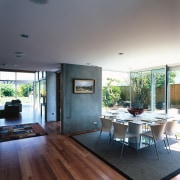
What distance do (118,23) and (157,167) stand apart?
108 inches

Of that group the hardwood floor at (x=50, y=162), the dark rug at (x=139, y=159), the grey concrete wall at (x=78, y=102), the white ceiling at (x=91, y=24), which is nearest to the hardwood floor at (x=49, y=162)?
the hardwood floor at (x=50, y=162)

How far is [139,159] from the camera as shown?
10.1 ft

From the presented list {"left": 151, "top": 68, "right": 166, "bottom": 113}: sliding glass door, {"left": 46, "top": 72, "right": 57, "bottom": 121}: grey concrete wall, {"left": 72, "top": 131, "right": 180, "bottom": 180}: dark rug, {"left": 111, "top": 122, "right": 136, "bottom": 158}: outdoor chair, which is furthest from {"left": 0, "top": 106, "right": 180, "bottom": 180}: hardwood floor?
{"left": 151, "top": 68, "right": 166, "bottom": 113}: sliding glass door

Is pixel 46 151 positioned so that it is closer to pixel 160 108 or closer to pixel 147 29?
pixel 147 29

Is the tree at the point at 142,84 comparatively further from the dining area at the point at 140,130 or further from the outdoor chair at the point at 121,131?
the outdoor chair at the point at 121,131

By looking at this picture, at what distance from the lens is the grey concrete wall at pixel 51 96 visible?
686 cm

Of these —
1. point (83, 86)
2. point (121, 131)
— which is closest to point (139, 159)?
point (121, 131)

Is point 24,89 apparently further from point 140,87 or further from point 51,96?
point 140,87

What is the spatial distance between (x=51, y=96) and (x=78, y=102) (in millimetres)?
2253

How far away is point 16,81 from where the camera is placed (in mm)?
11500

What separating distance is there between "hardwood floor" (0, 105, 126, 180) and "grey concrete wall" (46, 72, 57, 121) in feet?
9.11

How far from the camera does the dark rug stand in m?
2.53

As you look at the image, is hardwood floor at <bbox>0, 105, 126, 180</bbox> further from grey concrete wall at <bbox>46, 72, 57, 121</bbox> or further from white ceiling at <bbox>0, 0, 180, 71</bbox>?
grey concrete wall at <bbox>46, 72, 57, 121</bbox>

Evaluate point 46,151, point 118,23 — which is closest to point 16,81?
point 46,151
